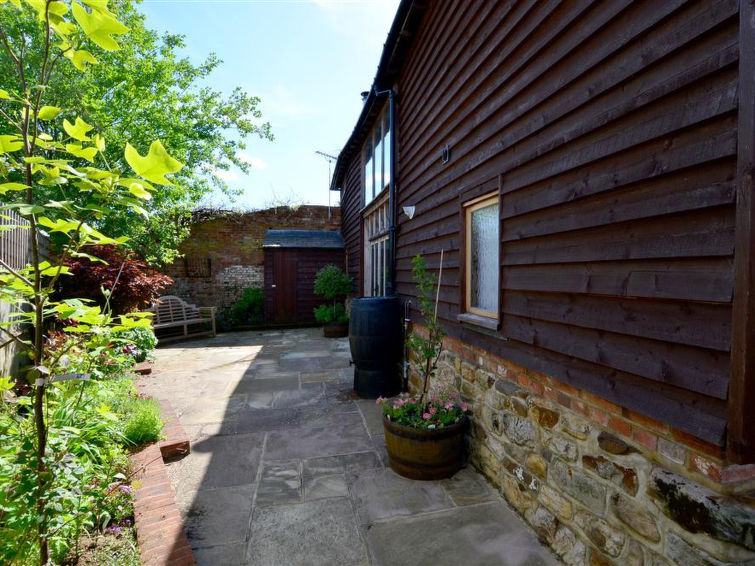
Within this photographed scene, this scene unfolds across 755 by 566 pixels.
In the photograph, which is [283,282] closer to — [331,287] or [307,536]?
[331,287]

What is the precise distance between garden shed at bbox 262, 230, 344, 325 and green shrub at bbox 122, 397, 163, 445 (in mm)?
7859

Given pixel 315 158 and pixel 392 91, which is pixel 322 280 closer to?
pixel 392 91

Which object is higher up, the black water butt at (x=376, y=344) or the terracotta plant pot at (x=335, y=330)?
the black water butt at (x=376, y=344)

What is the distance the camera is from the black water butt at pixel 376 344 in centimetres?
480

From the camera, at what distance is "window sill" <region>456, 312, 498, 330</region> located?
282cm

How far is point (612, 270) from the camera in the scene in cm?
175

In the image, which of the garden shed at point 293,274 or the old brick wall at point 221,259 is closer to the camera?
the old brick wall at point 221,259

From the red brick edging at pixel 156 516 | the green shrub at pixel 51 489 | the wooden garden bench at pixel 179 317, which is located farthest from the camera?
the wooden garden bench at pixel 179 317

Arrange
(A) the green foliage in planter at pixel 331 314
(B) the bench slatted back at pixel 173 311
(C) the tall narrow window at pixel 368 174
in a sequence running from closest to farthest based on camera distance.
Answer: (C) the tall narrow window at pixel 368 174
(B) the bench slatted back at pixel 173 311
(A) the green foliage in planter at pixel 331 314

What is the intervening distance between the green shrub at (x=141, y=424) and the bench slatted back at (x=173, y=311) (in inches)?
245

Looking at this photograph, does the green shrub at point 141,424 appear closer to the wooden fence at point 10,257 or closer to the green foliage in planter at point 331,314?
the wooden fence at point 10,257

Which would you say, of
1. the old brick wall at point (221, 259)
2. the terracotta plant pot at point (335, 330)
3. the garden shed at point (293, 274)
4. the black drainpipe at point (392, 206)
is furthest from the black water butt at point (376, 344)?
the old brick wall at point (221, 259)

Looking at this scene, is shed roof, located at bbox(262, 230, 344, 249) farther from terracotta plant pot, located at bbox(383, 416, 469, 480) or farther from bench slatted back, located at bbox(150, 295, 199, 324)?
terracotta plant pot, located at bbox(383, 416, 469, 480)

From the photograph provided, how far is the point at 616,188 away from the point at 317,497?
8.60 feet
